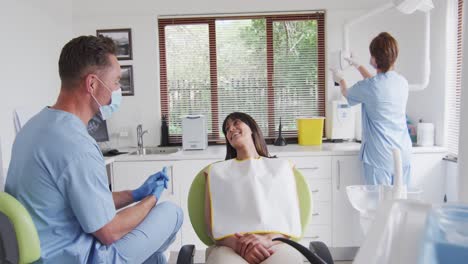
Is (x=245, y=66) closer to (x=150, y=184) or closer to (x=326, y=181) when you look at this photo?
(x=326, y=181)

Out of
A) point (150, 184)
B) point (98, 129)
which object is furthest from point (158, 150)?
point (150, 184)

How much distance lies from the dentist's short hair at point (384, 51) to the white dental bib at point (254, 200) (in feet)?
4.05

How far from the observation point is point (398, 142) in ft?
8.41

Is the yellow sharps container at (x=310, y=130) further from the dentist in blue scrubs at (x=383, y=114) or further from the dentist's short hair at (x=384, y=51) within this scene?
the dentist's short hair at (x=384, y=51)

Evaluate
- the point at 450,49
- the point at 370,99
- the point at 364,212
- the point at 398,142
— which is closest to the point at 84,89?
the point at 364,212

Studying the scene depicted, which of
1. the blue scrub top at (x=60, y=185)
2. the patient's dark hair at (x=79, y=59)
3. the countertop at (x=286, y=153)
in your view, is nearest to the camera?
the blue scrub top at (x=60, y=185)

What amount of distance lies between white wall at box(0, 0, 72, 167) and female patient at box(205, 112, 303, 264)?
5.27 feet

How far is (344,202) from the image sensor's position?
2953 millimetres

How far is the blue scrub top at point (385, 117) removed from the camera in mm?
2525

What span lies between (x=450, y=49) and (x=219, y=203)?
2478 millimetres

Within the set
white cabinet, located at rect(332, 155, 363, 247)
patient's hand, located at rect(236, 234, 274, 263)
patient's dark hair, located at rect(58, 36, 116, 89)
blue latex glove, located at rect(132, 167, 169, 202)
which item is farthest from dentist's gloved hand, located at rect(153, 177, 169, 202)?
white cabinet, located at rect(332, 155, 363, 247)

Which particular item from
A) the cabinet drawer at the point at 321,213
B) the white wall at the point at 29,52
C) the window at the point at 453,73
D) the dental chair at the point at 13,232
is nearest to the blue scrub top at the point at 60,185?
the dental chair at the point at 13,232

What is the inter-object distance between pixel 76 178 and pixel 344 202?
2.28 m

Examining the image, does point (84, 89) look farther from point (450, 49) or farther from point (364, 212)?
point (450, 49)
